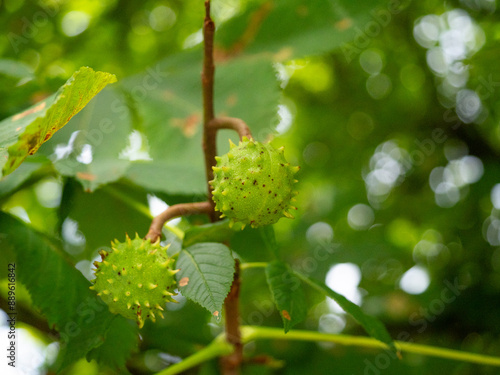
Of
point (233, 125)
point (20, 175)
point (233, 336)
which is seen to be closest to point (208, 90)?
point (233, 125)

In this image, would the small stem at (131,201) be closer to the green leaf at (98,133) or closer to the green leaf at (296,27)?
the green leaf at (98,133)

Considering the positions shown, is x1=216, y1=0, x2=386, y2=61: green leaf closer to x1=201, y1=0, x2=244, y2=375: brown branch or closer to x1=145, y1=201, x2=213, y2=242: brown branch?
x1=201, y1=0, x2=244, y2=375: brown branch

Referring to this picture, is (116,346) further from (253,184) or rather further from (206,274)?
(253,184)

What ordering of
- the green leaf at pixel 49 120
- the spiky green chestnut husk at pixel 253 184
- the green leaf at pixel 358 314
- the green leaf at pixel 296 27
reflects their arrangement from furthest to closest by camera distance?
the green leaf at pixel 296 27
the green leaf at pixel 358 314
the spiky green chestnut husk at pixel 253 184
the green leaf at pixel 49 120

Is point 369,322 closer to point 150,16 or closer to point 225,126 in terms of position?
point 225,126

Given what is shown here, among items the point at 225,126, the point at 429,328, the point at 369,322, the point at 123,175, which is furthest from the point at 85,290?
the point at 429,328

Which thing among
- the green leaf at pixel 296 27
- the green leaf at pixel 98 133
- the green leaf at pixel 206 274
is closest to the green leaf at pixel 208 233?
the green leaf at pixel 206 274
